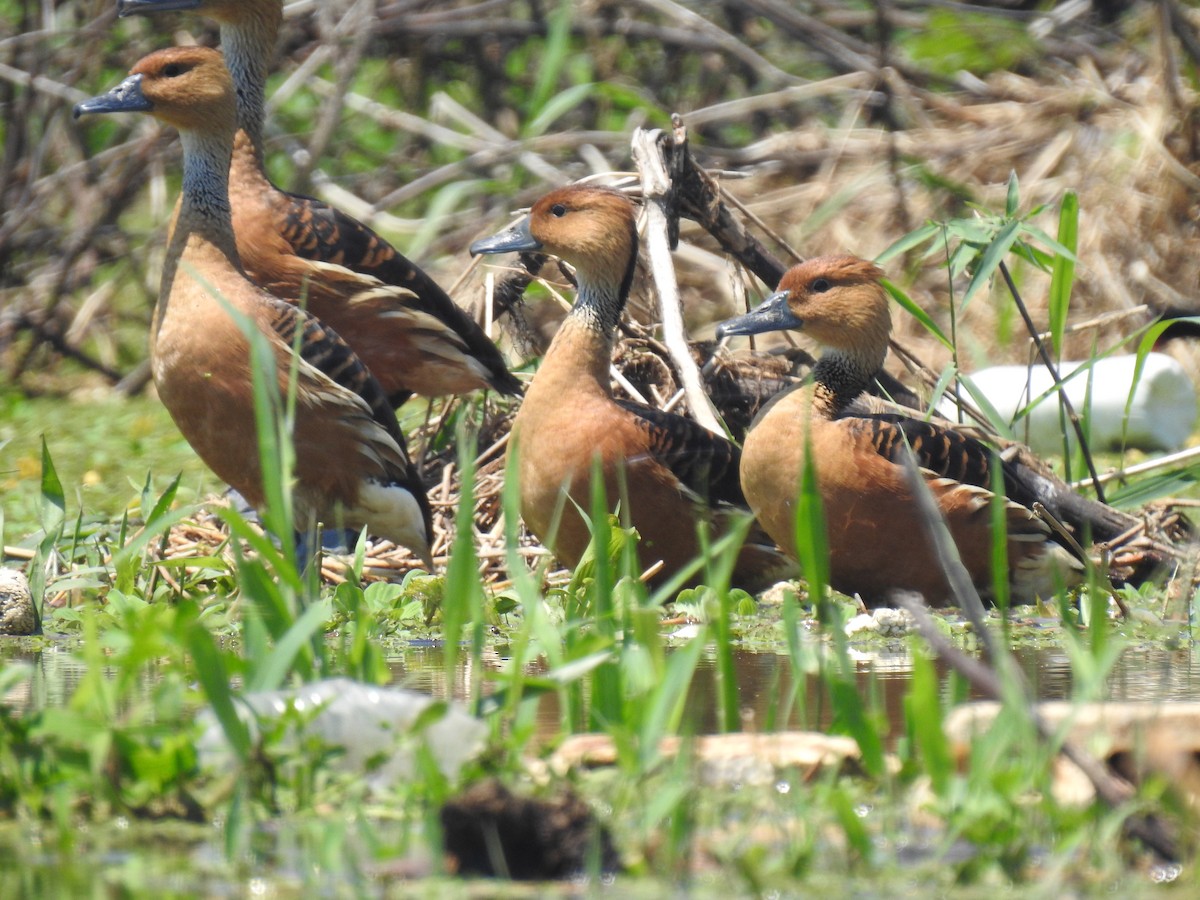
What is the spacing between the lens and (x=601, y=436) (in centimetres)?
461

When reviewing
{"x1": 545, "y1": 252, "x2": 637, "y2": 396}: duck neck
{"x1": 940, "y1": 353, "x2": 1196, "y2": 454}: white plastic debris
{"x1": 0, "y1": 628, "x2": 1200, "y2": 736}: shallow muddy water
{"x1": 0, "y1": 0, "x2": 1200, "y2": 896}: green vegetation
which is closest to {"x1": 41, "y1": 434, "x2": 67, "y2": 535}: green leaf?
{"x1": 0, "y1": 0, "x2": 1200, "y2": 896}: green vegetation

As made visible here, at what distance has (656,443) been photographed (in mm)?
4695

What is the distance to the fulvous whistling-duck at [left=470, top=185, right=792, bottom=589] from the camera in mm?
4570

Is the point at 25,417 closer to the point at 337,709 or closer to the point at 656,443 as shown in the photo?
the point at 656,443

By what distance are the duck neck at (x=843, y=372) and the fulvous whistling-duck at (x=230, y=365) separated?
1.23 meters

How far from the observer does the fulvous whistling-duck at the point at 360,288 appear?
550 cm

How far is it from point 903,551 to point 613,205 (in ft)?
4.47

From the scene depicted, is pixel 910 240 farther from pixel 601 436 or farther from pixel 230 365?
pixel 230 365

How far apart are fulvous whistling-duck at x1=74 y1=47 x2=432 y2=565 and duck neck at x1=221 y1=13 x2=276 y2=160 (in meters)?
0.95

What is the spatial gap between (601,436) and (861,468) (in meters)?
0.70

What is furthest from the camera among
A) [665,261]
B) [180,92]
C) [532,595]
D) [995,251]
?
[665,261]

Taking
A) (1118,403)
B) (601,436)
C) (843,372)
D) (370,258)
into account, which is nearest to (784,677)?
(601,436)

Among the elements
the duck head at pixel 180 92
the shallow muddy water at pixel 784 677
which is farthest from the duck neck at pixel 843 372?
the duck head at pixel 180 92

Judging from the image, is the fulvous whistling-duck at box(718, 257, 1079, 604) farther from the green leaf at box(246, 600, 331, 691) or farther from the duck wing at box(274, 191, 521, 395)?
the green leaf at box(246, 600, 331, 691)
